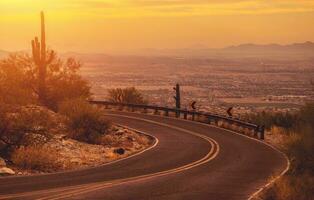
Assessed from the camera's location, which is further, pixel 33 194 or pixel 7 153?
pixel 7 153

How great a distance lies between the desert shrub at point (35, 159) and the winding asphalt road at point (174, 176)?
1501 mm

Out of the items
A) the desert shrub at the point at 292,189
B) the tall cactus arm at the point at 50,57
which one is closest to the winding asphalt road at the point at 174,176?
the desert shrub at the point at 292,189

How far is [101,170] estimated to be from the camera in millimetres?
21422

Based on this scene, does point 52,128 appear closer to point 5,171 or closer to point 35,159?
point 35,159

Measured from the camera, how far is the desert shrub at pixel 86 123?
3014 centimetres

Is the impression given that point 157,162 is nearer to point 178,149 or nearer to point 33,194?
point 178,149

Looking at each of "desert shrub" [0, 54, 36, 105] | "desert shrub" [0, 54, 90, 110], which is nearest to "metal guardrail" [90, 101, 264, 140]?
"desert shrub" [0, 54, 90, 110]

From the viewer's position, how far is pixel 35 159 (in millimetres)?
21469

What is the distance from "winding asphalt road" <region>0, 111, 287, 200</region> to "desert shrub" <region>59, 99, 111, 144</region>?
10.8 feet

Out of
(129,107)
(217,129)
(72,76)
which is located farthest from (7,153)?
(129,107)

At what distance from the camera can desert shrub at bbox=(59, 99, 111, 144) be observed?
30.1 m

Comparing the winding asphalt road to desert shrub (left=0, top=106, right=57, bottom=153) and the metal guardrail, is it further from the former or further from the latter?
desert shrub (left=0, top=106, right=57, bottom=153)

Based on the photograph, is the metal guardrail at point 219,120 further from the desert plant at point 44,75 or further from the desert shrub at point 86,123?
the desert shrub at point 86,123

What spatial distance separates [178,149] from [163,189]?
1010cm
